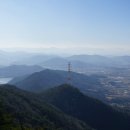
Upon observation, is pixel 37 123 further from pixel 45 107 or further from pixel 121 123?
pixel 121 123

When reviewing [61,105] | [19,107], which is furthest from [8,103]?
[61,105]

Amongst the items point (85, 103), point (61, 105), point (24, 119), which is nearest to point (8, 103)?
point (24, 119)

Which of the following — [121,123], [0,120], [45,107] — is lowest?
[121,123]

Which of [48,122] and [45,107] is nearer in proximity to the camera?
[48,122]

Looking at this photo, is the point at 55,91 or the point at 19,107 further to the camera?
the point at 55,91

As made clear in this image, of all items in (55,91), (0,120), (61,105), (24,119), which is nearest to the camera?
(0,120)

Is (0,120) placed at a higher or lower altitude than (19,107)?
higher

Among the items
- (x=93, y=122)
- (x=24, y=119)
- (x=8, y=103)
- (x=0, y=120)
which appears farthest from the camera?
(x=93, y=122)

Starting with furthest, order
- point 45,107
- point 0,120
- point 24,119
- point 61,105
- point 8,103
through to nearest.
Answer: point 61,105 < point 45,107 < point 8,103 < point 24,119 < point 0,120

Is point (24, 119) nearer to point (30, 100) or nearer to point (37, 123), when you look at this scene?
point (37, 123)
